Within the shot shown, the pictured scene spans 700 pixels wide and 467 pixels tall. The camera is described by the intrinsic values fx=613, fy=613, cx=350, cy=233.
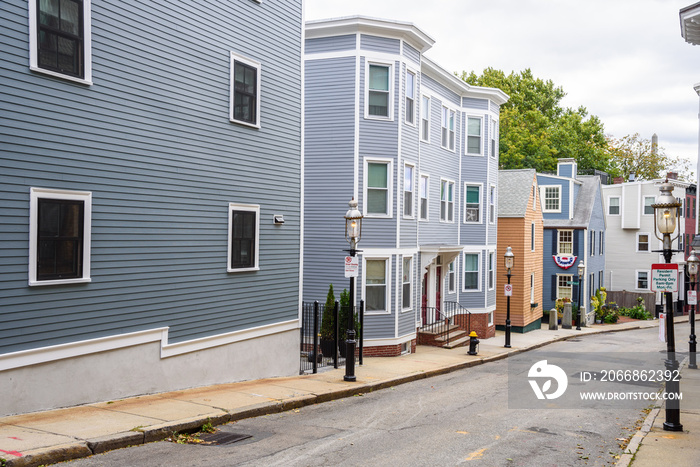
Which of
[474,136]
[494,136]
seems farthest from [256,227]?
[494,136]

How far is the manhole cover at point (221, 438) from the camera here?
30.0 feet

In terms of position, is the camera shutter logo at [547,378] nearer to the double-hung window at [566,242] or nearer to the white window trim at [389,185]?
the white window trim at [389,185]

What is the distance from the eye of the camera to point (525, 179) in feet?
120

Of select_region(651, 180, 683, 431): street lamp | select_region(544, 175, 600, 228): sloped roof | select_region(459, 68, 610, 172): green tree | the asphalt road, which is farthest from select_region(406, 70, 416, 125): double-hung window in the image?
select_region(459, 68, 610, 172): green tree

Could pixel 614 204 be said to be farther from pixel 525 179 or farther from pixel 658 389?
pixel 658 389

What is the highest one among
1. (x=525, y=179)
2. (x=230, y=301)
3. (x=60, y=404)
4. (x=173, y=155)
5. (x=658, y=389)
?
(x=525, y=179)

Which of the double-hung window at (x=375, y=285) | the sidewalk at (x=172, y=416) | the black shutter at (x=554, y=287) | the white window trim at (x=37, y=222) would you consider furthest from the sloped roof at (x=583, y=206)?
the white window trim at (x=37, y=222)

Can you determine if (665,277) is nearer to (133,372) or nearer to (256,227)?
(256,227)

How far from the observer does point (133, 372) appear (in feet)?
37.5

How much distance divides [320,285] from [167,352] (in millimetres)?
9888

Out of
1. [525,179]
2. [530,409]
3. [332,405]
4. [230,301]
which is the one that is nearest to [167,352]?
[230,301]

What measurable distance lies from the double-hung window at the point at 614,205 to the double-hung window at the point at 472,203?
1078 inches

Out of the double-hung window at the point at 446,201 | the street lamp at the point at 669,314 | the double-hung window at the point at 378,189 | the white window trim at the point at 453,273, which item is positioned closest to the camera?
the street lamp at the point at 669,314

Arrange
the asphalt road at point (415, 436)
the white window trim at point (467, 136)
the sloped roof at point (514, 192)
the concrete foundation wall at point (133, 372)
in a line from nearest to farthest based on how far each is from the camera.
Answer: the asphalt road at point (415, 436) < the concrete foundation wall at point (133, 372) < the white window trim at point (467, 136) < the sloped roof at point (514, 192)
